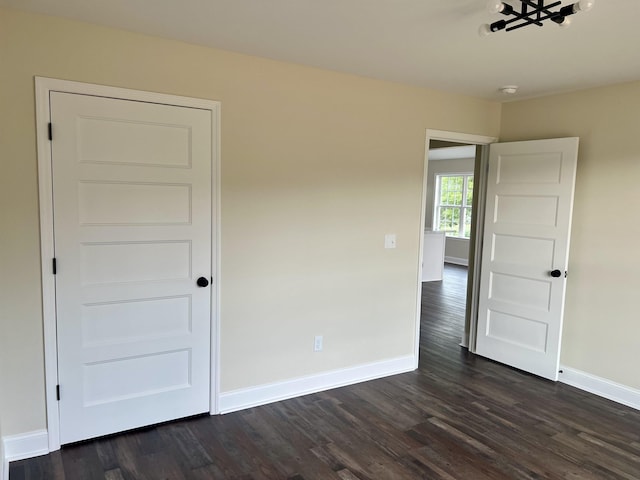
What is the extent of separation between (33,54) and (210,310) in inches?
69.3

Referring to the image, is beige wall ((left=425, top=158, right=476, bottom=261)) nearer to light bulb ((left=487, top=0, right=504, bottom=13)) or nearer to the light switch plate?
the light switch plate

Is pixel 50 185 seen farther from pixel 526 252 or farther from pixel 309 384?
pixel 526 252

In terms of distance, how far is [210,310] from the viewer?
9.80 feet

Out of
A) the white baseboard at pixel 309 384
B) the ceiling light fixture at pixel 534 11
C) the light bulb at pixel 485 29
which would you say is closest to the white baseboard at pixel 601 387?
the white baseboard at pixel 309 384

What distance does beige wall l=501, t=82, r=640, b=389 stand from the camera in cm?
335

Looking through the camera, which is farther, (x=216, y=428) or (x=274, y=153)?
(x=274, y=153)

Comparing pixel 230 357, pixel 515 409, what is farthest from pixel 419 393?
pixel 230 357

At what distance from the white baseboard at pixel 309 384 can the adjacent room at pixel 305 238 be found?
0.7 inches

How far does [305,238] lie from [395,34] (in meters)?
1.49

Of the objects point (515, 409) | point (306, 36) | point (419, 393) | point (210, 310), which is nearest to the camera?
point (306, 36)

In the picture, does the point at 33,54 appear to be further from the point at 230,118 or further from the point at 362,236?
the point at 362,236

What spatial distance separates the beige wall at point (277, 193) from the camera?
94.4 inches

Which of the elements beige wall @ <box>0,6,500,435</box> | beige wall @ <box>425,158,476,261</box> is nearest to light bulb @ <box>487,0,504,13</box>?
beige wall @ <box>0,6,500,435</box>

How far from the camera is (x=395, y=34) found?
2.49m
